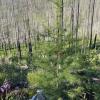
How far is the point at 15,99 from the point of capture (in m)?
10.9

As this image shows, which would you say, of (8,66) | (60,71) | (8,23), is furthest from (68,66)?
(8,23)

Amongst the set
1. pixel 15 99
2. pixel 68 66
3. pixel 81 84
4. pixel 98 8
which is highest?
pixel 98 8

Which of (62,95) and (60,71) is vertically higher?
(60,71)

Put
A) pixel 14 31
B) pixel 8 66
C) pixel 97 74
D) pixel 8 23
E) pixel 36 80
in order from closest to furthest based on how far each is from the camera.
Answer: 1. pixel 36 80
2. pixel 97 74
3. pixel 8 66
4. pixel 14 31
5. pixel 8 23

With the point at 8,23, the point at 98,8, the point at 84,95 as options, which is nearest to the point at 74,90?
the point at 84,95

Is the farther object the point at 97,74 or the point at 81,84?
the point at 97,74

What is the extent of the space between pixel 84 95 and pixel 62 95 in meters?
1.30

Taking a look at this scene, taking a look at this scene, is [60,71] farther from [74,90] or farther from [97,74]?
[97,74]

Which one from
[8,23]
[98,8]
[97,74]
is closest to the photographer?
[97,74]

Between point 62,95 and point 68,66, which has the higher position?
point 68,66

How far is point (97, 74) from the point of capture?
12336 millimetres

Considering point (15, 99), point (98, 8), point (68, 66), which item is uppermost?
point (98, 8)

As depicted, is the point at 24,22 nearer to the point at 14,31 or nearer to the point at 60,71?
the point at 14,31

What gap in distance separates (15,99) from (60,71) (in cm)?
236
